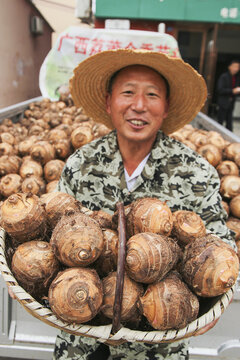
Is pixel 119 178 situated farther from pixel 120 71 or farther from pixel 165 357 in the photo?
pixel 165 357

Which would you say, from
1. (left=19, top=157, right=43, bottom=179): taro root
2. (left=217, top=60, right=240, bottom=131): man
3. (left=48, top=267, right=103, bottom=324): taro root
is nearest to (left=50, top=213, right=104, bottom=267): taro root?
(left=48, top=267, right=103, bottom=324): taro root

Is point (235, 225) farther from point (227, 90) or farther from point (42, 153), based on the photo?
point (227, 90)

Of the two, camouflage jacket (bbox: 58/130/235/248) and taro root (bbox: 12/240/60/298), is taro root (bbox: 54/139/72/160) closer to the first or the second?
camouflage jacket (bbox: 58/130/235/248)

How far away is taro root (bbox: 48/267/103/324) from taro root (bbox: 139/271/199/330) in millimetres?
163

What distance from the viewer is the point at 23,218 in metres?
1.15

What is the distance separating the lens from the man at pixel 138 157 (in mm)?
1654

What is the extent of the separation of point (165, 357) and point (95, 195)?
90 cm

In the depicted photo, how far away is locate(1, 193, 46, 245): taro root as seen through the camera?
3.82 feet

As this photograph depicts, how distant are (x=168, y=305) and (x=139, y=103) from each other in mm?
1023

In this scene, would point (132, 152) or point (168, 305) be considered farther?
point (132, 152)

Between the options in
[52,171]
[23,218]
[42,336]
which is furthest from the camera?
[52,171]

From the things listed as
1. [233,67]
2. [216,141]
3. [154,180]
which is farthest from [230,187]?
[233,67]

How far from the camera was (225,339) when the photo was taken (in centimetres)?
194

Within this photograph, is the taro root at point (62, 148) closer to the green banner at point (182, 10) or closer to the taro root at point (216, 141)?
the taro root at point (216, 141)
